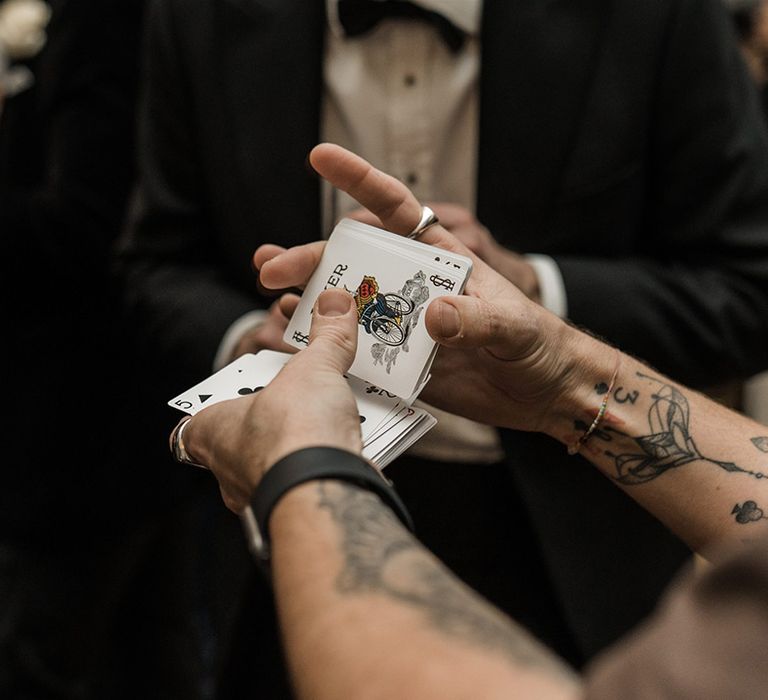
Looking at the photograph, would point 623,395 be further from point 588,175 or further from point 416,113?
point 416,113

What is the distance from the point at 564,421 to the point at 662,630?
678 mm

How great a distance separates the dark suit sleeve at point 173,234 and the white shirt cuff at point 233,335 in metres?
0.01

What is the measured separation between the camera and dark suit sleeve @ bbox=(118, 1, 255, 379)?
5.25ft

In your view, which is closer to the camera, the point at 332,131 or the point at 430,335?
the point at 430,335

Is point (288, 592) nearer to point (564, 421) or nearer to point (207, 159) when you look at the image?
point (564, 421)

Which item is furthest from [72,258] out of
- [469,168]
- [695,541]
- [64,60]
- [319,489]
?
[695,541]

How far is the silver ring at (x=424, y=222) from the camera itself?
3.90 feet

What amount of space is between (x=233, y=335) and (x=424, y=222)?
0.51 metres

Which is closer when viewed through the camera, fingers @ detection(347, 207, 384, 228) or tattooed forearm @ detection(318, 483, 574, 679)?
tattooed forearm @ detection(318, 483, 574, 679)

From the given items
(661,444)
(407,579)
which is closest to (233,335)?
(661,444)

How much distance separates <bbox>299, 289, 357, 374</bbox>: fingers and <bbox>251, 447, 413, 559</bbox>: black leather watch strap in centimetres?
18

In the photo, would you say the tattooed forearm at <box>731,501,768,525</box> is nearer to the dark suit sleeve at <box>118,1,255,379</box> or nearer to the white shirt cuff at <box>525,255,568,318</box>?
the white shirt cuff at <box>525,255,568,318</box>

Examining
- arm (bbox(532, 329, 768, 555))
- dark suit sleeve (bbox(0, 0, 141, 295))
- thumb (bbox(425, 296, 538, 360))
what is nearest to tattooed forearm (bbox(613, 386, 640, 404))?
arm (bbox(532, 329, 768, 555))

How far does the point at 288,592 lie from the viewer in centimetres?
75
